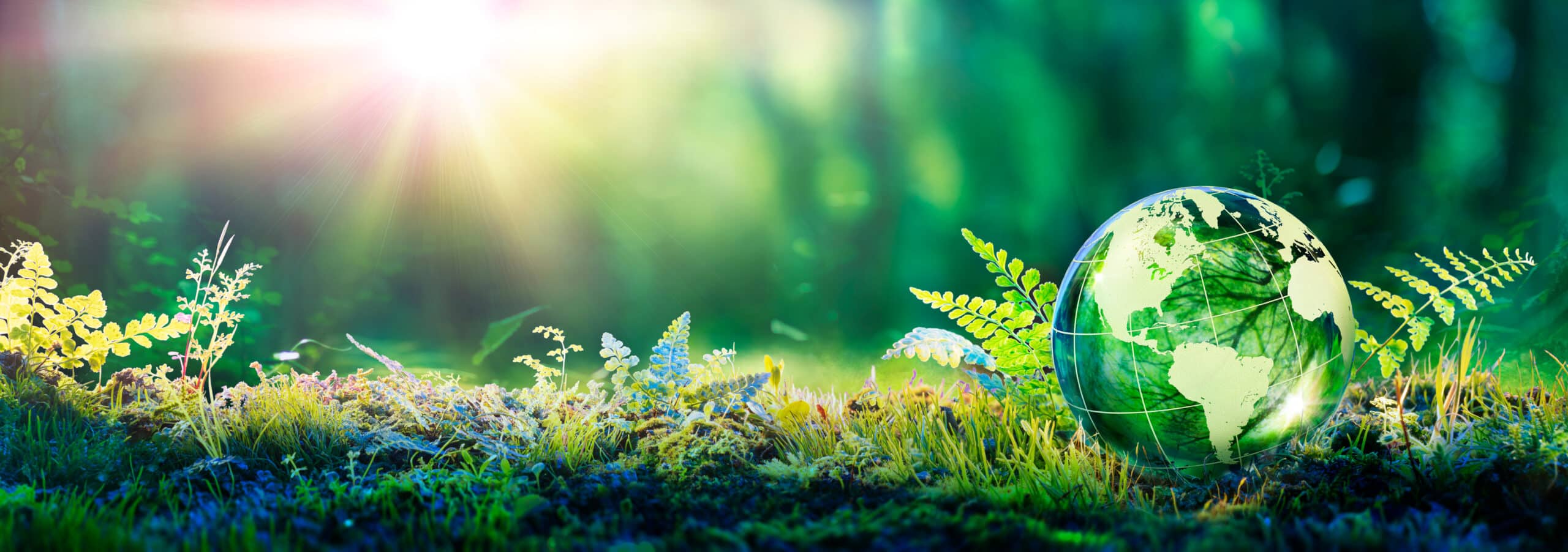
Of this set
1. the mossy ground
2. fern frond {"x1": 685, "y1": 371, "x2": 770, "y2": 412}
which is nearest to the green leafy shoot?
the mossy ground

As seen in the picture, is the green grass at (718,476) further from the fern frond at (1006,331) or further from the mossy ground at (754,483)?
the fern frond at (1006,331)

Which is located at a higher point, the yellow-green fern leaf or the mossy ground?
the yellow-green fern leaf

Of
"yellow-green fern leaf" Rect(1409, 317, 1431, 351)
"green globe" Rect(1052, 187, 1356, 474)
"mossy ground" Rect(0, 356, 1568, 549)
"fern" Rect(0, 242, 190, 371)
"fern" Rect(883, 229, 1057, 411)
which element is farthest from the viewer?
"fern" Rect(0, 242, 190, 371)

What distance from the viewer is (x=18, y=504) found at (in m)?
3.21

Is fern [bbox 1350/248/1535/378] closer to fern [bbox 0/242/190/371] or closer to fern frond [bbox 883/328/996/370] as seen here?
fern frond [bbox 883/328/996/370]

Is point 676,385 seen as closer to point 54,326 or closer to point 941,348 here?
point 941,348

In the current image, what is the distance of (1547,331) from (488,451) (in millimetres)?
5840

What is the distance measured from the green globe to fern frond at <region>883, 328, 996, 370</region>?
22.1 inches

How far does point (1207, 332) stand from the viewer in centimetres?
325

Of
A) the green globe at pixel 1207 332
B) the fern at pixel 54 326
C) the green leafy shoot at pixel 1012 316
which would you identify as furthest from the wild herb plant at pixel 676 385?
the fern at pixel 54 326

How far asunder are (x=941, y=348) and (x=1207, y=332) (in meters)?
1.14

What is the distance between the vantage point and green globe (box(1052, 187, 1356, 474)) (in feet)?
10.7

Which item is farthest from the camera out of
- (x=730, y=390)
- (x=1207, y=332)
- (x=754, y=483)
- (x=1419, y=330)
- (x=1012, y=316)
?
(x=730, y=390)

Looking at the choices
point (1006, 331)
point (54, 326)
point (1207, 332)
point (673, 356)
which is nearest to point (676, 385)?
point (673, 356)
